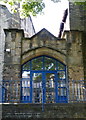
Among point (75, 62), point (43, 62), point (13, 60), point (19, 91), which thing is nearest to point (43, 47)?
point (43, 62)

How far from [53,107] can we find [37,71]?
185 inches

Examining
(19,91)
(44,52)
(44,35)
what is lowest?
(19,91)

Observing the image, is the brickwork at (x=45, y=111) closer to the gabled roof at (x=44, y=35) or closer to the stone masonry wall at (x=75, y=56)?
the stone masonry wall at (x=75, y=56)

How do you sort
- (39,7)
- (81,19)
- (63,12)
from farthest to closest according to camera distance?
(63,12), (81,19), (39,7)

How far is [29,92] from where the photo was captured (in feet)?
36.6

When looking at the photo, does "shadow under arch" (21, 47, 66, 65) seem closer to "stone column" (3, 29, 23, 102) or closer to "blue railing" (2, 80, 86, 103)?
"stone column" (3, 29, 23, 102)

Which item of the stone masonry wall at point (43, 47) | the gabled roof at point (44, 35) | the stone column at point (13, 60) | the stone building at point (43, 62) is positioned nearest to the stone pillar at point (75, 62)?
the stone building at point (43, 62)

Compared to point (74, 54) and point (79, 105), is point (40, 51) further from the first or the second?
point (79, 105)

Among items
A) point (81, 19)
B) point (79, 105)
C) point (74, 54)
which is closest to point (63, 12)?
point (81, 19)

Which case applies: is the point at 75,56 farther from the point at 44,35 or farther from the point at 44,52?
the point at 44,35

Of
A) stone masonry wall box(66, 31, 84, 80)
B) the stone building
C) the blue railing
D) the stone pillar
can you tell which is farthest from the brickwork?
stone masonry wall box(66, 31, 84, 80)

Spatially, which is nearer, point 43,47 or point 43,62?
point 43,47

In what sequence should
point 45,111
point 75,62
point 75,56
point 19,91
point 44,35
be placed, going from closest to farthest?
point 45,111, point 19,91, point 75,62, point 75,56, point 44,35

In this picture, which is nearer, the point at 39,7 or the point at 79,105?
the point at 79,105
